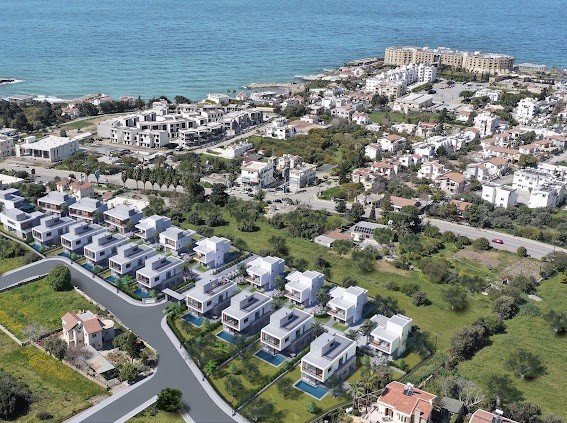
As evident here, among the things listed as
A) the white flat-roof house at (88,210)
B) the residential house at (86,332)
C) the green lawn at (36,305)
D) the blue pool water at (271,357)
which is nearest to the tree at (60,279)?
the green lawn at (36,305)

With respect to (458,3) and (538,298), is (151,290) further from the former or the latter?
(458,3)

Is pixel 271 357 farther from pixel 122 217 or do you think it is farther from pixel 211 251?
pixel 122 217

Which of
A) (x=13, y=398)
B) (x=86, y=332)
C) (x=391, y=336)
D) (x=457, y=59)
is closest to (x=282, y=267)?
(x=391, y=336)

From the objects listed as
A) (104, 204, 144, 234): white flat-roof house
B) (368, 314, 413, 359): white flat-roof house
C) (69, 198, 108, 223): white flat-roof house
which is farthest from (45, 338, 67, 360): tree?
Answer: (69, 198, 108, 223): white flat-roof house

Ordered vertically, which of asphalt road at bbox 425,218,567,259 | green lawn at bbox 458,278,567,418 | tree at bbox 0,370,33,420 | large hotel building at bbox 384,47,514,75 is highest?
large hotel building at bbox 384,47,514,75

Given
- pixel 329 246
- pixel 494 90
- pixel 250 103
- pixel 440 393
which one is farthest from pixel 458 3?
pixel 440 393

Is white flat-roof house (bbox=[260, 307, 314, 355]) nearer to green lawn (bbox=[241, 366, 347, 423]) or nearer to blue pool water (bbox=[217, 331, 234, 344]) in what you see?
blue pool water (bbox=[217, 331, 234, 344])
